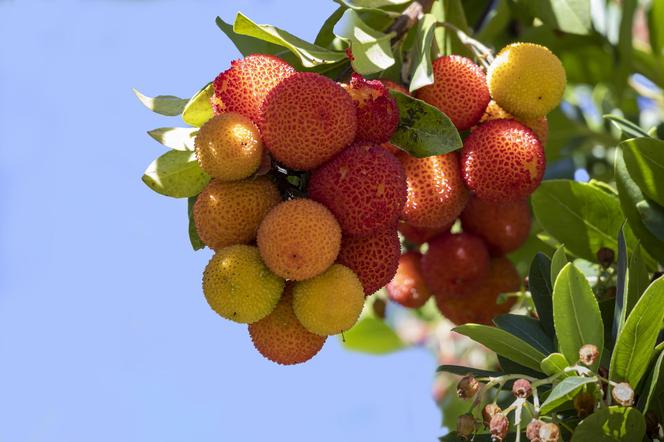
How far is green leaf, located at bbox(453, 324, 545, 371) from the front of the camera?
1.54 meters

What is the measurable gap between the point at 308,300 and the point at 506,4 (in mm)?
1302

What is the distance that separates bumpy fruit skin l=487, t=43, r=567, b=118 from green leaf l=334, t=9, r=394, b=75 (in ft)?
0.61

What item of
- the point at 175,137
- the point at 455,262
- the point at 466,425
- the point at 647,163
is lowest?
the point at 455,262

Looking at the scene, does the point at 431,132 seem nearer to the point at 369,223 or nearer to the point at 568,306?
the point at 369,223

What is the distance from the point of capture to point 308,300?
143 centimetres

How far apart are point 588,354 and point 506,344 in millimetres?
156

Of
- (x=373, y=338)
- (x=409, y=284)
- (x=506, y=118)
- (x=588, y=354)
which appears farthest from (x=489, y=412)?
(x=373, y=338)

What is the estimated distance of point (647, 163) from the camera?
1743mm

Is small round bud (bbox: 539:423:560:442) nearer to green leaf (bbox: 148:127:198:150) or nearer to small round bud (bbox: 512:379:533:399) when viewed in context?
small round bud (bbox: 512:379:533:399)

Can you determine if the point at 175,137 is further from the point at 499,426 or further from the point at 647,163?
the point at 647,163

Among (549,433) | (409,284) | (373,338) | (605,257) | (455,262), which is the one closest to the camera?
(549,433)

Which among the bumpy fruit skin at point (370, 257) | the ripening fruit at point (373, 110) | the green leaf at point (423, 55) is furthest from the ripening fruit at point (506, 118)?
the bumpy fruit skin at point (370, 257)

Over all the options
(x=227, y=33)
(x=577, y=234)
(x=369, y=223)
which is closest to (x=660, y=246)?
(x=577, y=234)

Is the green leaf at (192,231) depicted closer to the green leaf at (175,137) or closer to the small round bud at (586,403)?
the green leaf at (175,137)
